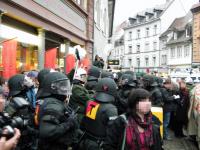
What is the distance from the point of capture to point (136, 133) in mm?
4273

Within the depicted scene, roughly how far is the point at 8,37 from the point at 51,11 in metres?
3.32

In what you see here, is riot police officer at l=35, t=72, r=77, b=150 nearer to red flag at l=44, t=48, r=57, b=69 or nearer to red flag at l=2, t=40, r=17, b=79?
red flag at l=2, t=40, r=17, b=79

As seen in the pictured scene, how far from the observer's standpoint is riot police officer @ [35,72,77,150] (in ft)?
13.6

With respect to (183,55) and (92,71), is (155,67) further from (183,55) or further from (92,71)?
(92,71)

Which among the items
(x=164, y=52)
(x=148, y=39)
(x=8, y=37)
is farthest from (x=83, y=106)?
(x=148, y=39)

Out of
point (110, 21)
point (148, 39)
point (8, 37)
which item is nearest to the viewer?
point (8, 37)

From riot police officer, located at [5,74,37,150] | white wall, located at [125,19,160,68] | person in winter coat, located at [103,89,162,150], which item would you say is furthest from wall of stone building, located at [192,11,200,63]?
person in winter coat, located at [103,89,162,150]

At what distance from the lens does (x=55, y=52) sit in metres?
14.3

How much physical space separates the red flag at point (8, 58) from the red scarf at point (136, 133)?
584cm

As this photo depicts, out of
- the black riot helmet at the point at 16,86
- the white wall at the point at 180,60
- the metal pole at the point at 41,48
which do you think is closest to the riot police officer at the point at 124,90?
the black riot helmet at the point at 16,86

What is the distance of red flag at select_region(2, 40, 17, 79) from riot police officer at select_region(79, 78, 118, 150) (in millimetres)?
4569

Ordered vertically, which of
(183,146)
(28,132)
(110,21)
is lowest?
(183,146)

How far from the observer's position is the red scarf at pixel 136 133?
4.26 metres

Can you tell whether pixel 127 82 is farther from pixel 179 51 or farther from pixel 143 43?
pixel 143 43
